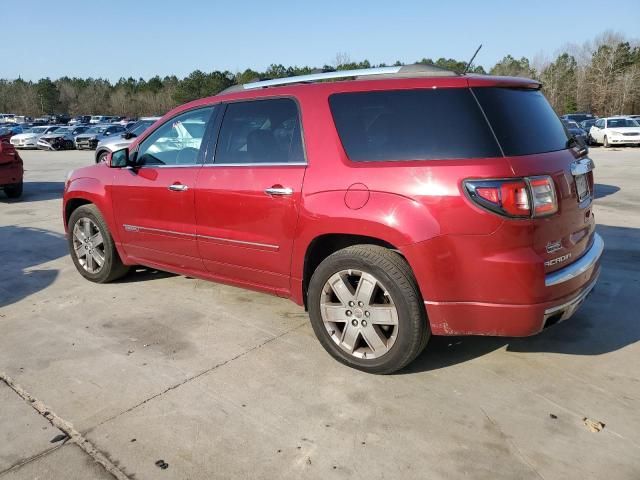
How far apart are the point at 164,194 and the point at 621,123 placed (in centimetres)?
2713

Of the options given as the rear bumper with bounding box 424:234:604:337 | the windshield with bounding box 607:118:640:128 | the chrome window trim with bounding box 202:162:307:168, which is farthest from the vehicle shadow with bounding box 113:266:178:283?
the windshield with bounding box 607:118:640:128

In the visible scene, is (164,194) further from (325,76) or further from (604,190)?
(604,190)

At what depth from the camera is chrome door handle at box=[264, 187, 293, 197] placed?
3571 millimetres

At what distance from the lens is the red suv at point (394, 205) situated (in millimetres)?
2883

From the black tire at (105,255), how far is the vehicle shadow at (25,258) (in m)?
0.49

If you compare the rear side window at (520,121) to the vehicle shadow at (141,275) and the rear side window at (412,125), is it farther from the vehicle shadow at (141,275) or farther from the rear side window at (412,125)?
the vehicle shadow at (141,275)

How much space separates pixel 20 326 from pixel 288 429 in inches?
106

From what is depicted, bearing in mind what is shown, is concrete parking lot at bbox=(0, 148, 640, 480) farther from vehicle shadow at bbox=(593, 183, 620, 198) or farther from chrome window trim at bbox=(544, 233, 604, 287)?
vehicle shadow at bbox=(593, 183, 620, 198)

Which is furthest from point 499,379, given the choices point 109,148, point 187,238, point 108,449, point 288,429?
point 109,148

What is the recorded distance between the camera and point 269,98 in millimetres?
3891

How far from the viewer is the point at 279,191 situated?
3.62 metres

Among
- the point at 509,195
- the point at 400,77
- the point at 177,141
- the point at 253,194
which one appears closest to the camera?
the point at 509,195

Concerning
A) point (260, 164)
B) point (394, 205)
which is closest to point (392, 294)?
point (394, 205)

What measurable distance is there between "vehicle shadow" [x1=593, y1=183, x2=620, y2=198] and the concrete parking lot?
21.4ft
